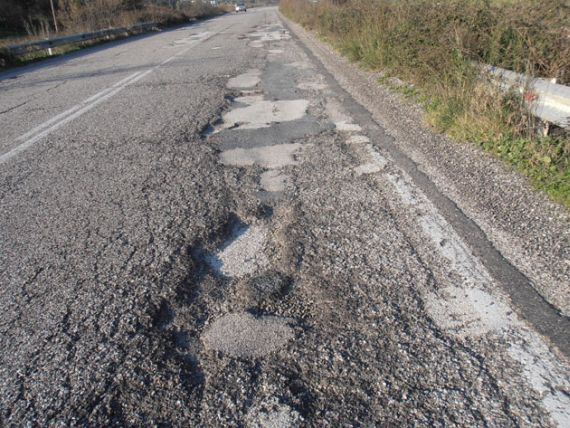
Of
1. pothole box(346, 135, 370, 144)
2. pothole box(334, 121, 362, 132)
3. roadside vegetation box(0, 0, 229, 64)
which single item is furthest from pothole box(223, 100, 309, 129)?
roadside vegetation box(0, 0, 229, 64)

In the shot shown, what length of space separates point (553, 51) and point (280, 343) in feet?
13.9

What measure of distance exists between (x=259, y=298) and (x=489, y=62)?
4.48m

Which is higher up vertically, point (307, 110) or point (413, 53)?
point (413, 53)

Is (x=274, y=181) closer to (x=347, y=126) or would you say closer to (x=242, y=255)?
(x=242, y=255)

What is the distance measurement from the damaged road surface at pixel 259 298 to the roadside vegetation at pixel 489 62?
837 mm

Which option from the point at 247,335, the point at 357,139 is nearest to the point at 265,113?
the point at 357,139

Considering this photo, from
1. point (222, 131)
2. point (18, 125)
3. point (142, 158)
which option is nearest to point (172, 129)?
point (222, 131)

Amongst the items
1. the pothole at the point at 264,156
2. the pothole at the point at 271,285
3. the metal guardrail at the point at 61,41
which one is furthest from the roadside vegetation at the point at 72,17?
the pothole at the point at 271,285

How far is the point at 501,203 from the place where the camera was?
10.3 feet

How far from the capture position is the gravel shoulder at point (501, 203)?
240cm

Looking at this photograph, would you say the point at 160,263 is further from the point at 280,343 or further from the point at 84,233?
the point at 280,343

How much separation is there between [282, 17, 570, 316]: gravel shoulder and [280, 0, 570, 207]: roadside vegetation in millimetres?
165

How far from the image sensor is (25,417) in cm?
166

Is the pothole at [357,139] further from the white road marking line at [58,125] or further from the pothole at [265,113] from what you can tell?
the white road marking line at [58,125]
